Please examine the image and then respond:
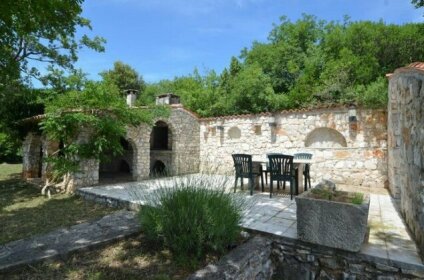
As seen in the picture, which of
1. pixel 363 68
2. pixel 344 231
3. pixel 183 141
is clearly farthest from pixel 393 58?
pixel 344 231

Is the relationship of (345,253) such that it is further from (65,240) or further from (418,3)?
(418,3)

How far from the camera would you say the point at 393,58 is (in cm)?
1438

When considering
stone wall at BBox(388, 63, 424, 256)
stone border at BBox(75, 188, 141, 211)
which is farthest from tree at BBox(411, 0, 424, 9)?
stone border at BBox(75, 188, 141, 211)

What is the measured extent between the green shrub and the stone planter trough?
81cm

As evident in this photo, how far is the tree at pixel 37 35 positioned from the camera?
4.11 metres

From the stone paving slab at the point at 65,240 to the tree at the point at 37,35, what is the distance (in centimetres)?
328

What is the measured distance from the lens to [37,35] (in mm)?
8578

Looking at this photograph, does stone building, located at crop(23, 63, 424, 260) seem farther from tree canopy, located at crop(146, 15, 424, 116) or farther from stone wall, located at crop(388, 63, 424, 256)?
tree canopy, located at crop(146, 15, 424, 116)

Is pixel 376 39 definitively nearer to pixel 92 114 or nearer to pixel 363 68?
pixel 363 68

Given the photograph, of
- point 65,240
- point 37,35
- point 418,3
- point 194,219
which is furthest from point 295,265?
point 37,35

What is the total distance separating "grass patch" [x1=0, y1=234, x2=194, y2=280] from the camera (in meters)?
2.72

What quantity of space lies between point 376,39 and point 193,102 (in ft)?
37.6

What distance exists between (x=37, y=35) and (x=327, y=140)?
33.2 feet

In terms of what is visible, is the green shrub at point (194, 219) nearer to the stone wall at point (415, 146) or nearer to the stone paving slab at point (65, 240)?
the stone paving slab at point (65, 240)
